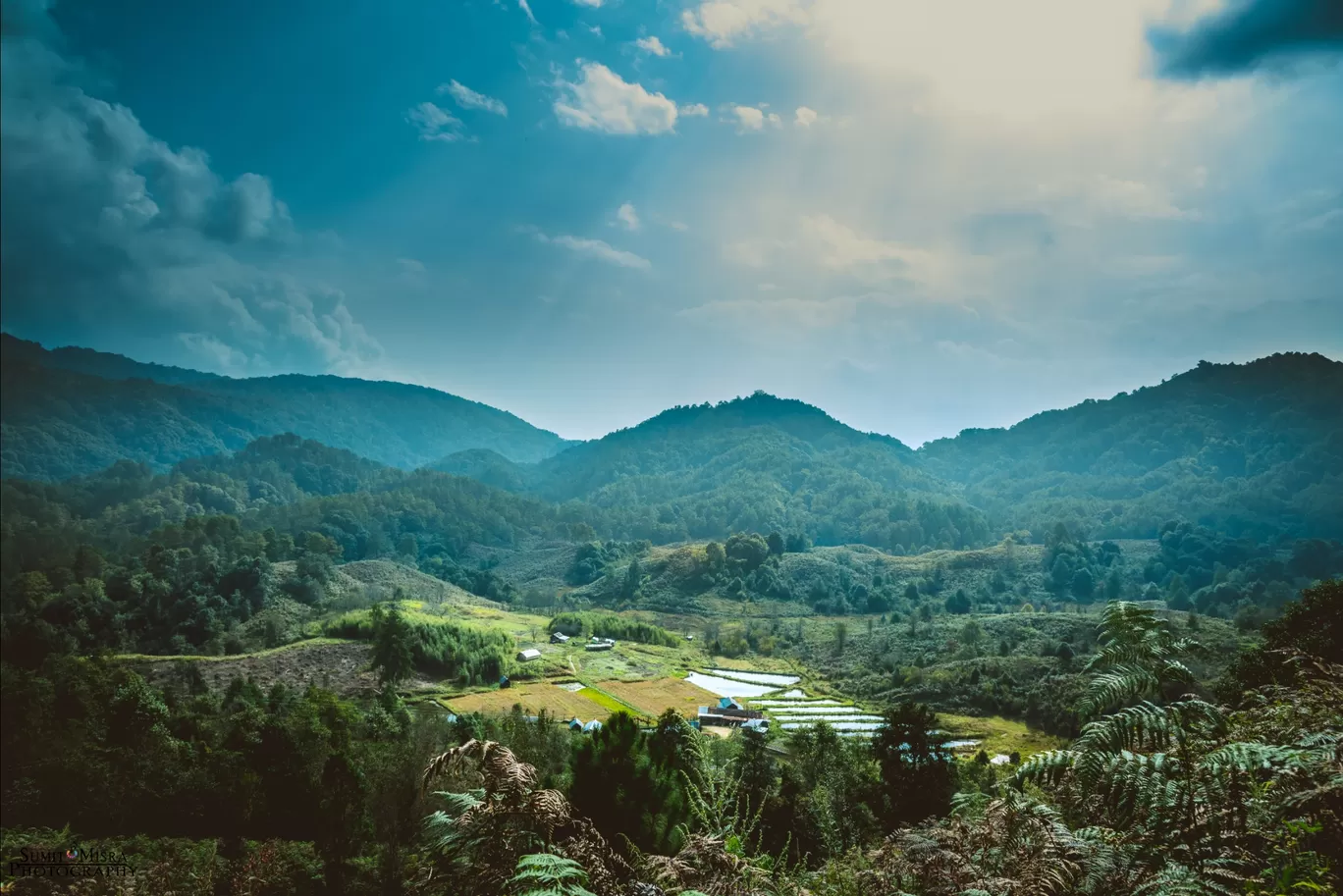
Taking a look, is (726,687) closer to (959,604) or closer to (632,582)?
(959,604)

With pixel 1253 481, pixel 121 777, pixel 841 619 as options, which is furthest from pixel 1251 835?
pixel 1253 481

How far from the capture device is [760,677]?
2840 inches

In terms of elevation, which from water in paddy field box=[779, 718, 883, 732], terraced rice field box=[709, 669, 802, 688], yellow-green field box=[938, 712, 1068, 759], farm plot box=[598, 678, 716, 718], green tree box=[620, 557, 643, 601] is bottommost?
farm plot box=[598, 678, 716, 718]

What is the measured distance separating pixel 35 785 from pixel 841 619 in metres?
98.8

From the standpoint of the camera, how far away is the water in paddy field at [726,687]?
63.6 meters

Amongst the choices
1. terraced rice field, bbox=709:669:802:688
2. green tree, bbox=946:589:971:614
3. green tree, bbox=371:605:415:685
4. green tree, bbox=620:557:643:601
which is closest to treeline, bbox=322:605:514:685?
green tree, bbox=371:605:415:685

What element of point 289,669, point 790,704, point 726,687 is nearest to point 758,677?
point 726,687

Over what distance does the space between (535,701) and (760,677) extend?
2599cm

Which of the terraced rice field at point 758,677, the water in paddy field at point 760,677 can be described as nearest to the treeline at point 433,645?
the terraced rice field at point 758,677

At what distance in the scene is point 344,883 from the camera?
1702 cm

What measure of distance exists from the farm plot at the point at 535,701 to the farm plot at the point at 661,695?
3600 millimetres

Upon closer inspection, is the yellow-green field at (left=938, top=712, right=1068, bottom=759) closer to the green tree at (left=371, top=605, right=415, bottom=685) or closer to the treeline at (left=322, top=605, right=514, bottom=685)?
the treeline at (left=322, top=605, right=514, bottom=685)

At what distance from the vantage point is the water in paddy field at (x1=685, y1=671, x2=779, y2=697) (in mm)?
63625

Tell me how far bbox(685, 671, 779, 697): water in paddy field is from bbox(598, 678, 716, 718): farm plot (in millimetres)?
1034
